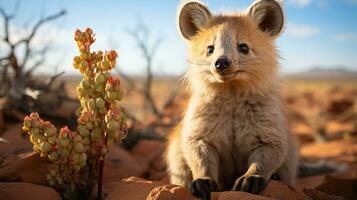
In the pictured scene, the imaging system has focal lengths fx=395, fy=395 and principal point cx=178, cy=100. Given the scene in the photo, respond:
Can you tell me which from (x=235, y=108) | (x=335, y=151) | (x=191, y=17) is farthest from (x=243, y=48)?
(x=335, y=151)

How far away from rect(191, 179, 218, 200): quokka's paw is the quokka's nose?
996 mm

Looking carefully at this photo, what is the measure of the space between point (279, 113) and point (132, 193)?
1.61m

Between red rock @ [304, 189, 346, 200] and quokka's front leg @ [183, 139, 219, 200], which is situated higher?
quokka's front leg @ [183, 139, 219, 200]

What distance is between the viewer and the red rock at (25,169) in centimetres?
361

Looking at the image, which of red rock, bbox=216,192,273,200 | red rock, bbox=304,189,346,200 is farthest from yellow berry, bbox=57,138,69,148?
red rock, bbox=304,189,346,200

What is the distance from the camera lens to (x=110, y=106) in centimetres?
326

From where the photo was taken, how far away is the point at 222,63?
3.49 meters

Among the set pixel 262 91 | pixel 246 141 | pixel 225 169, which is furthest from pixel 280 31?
pixel 225 169

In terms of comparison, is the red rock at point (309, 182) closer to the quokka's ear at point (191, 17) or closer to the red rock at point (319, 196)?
the red rock at point (319, 196)

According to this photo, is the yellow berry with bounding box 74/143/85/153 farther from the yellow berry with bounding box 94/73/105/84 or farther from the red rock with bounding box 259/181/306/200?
the red rock with bounding box 259/181/306/200

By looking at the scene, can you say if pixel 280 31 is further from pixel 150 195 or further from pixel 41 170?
pixel 41 170

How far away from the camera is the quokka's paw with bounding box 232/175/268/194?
128 inches

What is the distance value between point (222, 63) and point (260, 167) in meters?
0.97

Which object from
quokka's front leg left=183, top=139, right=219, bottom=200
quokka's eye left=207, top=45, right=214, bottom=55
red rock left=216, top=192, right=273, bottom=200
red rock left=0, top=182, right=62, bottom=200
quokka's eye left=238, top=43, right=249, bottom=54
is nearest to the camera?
red rock left=216, top=192, right=273, bottom=200
